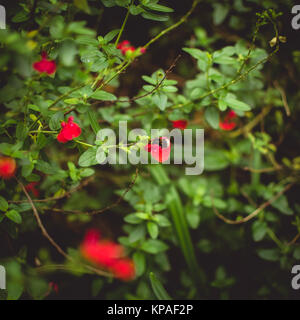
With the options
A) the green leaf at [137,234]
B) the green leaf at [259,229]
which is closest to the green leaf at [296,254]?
the green leaf at [259,229]

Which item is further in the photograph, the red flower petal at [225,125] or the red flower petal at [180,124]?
the red flower petal at [225,125]

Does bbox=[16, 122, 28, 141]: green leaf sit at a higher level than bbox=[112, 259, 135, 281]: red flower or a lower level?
higher

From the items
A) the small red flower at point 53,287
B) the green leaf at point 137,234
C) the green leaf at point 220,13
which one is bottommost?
the small red flower at point 53,287

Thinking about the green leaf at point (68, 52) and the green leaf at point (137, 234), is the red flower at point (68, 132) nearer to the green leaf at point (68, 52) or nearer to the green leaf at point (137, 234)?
the green leaf at point (68, 52)

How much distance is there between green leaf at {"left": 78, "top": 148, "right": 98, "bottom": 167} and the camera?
2.91 feet

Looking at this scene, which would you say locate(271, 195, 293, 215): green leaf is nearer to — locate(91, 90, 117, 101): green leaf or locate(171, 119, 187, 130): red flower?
locate(171, 119, 187, 130): red flower

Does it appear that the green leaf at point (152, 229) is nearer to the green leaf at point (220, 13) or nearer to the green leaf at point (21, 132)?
the green leaf at point (21, 132)

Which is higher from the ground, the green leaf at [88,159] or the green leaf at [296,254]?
the green leaf at [88,159]

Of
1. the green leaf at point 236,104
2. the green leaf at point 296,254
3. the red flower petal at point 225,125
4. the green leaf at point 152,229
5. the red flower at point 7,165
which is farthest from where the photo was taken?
the red flower petal at point 225,125

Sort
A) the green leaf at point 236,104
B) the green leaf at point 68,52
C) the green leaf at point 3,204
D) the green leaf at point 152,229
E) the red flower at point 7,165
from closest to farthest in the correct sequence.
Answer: the green leaf at point 68,52, the red flower at point 7,165, the green leaf at point 3,204, the green leaf at point 236,104, the green leaf at point 152,229

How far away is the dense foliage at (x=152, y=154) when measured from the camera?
90cm

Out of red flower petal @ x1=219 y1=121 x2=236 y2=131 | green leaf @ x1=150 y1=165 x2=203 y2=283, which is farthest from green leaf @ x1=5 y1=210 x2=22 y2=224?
red flower petal @ x1=219 y1=121 x2=236 y2=131

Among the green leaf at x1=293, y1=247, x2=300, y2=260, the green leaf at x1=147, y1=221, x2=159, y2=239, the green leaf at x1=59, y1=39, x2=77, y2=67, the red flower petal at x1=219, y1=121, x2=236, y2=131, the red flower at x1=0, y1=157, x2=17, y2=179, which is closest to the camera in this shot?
the green leaf at x1=59, y1=39, x2=77, y2=67

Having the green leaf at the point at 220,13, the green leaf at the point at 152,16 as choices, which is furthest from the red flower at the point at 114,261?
the green leaf at the point at 220,13
